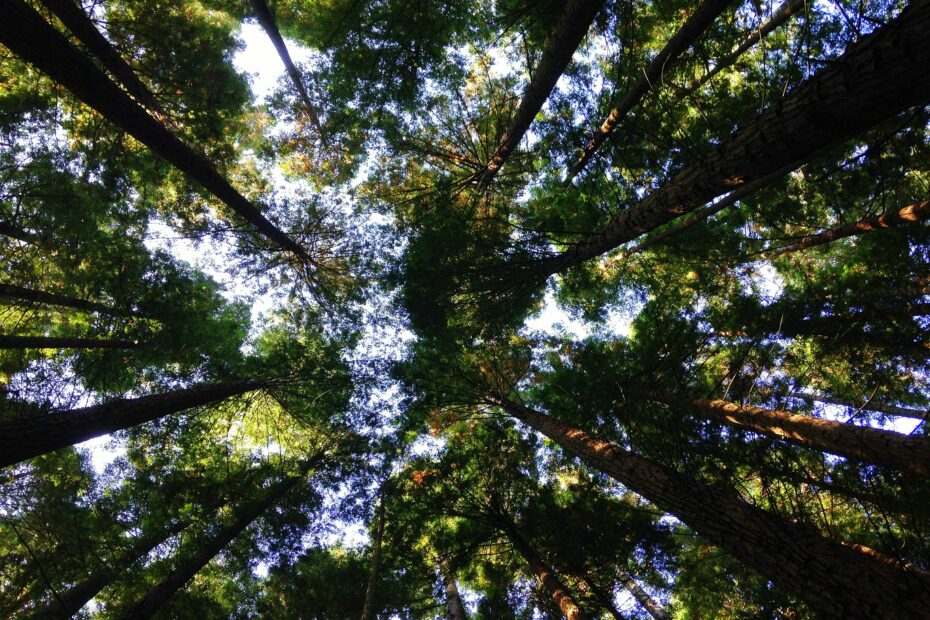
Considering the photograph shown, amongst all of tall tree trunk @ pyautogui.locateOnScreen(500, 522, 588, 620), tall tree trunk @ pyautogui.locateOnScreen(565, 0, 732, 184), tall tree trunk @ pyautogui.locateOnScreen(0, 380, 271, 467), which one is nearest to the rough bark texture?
tall tree trunk @ pyautogui.locateOnScreen(565, 0, 732, 184)

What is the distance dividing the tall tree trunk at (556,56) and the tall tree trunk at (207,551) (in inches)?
339

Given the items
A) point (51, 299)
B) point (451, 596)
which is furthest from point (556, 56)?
point (51, 299)

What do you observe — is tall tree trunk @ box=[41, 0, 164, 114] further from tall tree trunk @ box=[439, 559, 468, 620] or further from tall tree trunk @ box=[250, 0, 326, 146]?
tall tree trunk @ box=[439, 559, 468, 620]

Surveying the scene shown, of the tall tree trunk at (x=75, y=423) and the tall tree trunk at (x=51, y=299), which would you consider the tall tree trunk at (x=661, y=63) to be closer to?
the tall tree trunk at (x=75, y=423)

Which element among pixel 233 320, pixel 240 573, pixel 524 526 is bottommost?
pixel 524 526

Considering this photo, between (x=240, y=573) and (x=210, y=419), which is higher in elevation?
(x=210, y=419)

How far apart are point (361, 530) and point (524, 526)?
3.96 metres

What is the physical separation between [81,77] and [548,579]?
926 centimetres

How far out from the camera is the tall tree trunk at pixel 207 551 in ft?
20.8

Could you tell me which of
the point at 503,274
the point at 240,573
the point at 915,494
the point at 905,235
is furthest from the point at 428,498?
the point at 905,235

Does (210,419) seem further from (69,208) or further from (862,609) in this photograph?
(862,609)

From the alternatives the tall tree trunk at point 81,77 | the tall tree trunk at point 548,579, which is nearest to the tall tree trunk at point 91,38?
the tall tree trunk at point 81,77

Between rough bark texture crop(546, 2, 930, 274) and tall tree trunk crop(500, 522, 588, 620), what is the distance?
584 centimetres

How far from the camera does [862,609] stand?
2.79m
